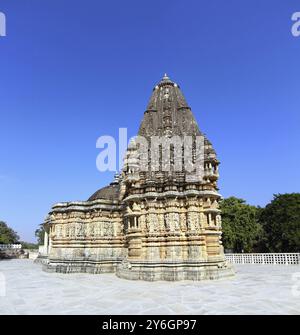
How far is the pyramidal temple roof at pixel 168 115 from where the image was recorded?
742 inches

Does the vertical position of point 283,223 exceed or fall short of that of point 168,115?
it falls short

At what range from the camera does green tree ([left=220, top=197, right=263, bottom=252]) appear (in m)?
37.2

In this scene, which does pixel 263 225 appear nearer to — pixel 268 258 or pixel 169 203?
pixel 268 258

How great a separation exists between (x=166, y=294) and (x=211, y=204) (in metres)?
7.08

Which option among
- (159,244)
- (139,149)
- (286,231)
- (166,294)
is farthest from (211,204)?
(286,231)

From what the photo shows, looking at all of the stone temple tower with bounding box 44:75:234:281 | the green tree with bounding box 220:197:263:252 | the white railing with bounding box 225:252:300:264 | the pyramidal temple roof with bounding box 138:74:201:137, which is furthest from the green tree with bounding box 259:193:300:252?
the pyramidal temple roof with bounding box 138:74:201:137

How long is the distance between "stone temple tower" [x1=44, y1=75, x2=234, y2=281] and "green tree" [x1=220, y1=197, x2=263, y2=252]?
1933cm

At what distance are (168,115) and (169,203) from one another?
5716 mm

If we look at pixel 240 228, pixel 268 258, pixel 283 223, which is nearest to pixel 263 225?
pixel 240 228

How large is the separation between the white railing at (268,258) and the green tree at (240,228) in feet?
26.3

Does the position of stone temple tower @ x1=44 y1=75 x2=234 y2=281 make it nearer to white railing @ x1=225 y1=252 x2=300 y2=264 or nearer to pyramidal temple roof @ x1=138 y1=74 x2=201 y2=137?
pyramidal temple roof @ x1=138 y1=74 x2=201 y2=137

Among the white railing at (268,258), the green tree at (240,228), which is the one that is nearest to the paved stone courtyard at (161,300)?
the white railing at (268,258)

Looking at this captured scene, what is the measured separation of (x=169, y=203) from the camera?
1652cm
